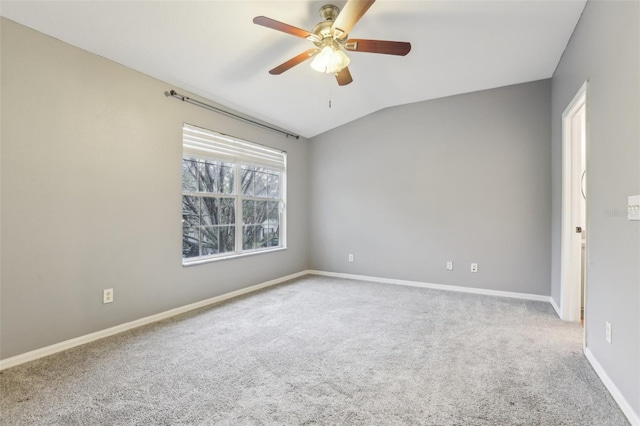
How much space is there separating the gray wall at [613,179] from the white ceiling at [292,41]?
57 centimetres

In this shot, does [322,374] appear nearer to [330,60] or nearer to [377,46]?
[330,60]

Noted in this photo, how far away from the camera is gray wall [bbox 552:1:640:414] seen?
161 cm

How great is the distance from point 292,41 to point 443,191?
9.22ft

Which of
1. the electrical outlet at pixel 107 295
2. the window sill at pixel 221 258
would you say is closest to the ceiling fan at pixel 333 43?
the window sill at pixel 221 258

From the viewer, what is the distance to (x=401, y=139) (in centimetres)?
467

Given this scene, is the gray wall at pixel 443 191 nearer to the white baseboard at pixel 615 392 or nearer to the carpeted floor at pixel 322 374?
the carpeted floor at pixel 322 374

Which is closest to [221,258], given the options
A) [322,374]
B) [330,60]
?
[322,374]

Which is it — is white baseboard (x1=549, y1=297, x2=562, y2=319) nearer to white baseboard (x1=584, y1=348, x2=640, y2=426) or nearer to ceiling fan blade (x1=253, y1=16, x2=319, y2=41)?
white baseboard (x1=584, y1=348, x2=640, y2=426)

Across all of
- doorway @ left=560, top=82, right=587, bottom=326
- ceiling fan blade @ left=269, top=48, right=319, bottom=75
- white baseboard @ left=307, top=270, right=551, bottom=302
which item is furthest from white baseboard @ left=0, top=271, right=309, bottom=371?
doorway @ left=560, top=82, right=587, bottom=326

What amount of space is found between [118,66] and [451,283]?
454cm

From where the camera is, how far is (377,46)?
2.28m

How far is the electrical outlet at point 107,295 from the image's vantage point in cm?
273

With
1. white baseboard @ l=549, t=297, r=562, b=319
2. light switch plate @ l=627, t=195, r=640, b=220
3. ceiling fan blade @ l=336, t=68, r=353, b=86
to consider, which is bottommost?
white baseboard @ l=549, t=297, r=562, b=319

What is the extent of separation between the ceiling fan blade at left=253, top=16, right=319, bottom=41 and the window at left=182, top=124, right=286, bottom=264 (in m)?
1.82
